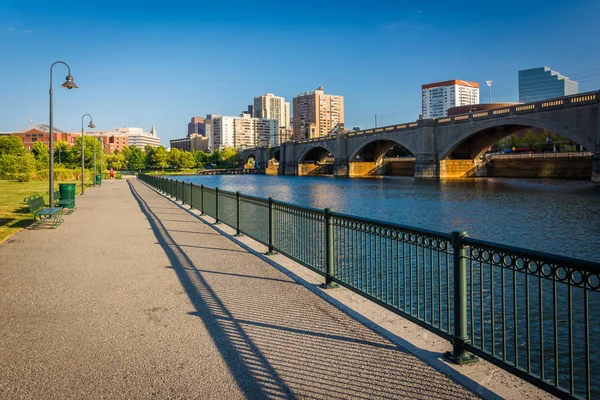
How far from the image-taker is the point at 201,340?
202 inches

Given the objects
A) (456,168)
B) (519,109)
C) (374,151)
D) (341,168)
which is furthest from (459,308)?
(374,151)

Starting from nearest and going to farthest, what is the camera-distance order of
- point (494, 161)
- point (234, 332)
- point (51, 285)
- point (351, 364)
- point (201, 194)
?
point (351, 364)
point (234, 332)
point (51, 285)
point (201, 194)
point (494, 161)

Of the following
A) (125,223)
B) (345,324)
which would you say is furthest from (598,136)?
(345,324)

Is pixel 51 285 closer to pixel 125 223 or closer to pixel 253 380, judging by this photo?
pixel 253 380

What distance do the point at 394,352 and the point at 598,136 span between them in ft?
169

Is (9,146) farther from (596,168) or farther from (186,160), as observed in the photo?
(596,168)

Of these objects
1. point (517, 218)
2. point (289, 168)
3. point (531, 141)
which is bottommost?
point (517, 218)

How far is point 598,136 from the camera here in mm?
46750

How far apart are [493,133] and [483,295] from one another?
68.0 metres

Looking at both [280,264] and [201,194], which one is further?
[201,194]

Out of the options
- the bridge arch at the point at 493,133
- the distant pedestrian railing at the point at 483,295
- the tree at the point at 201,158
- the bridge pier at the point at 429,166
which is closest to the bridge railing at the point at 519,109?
the bridge arch at the point at 493,133

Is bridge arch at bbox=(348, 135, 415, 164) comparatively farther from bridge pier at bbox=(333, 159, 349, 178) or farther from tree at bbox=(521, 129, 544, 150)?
tree at bbox=(521, 129, 544, 150)

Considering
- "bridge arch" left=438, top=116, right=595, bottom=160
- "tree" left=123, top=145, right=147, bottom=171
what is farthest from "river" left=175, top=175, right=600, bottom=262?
"tree" left=123, top=145, right=147, bottom=171

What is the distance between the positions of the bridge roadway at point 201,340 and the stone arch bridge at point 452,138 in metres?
50.6
